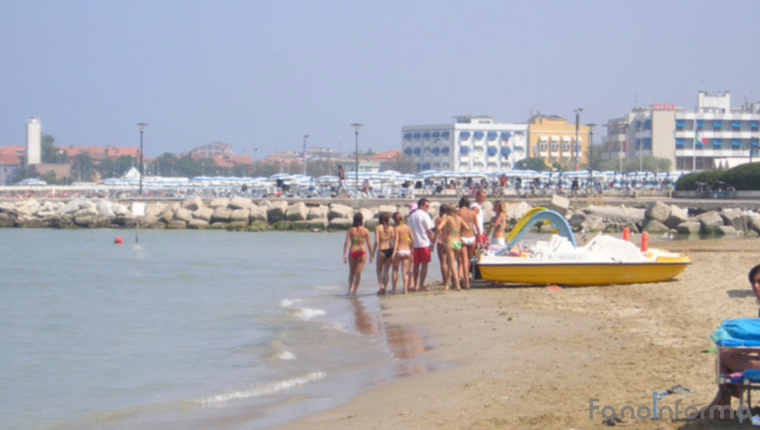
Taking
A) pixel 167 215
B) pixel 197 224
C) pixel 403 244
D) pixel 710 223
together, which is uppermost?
pixel 403 244

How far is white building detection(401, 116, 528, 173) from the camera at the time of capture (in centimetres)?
14650

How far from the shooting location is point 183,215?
49.0m

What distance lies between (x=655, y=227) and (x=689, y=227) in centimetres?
157

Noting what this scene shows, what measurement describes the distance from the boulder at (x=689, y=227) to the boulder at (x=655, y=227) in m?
0.63

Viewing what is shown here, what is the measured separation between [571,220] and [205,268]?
2066 centimetres

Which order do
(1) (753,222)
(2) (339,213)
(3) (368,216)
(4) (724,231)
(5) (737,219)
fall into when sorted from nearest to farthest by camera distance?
(4) (724,231)
(1) (753,222)
(5) (737,219)
(3) (368,216)
(2) (339,213)

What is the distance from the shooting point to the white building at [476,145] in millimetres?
146500

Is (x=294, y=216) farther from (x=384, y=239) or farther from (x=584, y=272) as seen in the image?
(x=584, y=272)

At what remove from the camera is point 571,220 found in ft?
140

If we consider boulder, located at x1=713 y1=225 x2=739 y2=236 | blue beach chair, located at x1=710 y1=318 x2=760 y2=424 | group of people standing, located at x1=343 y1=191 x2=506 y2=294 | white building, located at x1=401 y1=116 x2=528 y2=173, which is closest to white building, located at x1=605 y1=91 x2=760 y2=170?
white building, located at x1=401 y1=116 x2=528 y2=173

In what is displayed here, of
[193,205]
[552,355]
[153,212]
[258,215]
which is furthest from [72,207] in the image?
[552,355]

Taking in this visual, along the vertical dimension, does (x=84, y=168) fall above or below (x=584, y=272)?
above

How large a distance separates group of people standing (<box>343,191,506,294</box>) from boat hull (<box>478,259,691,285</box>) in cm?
62

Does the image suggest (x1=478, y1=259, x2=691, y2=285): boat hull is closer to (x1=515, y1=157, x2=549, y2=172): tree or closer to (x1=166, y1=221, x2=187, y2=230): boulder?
(x1=166, y1=221, x2=187, y2=230): boulder
